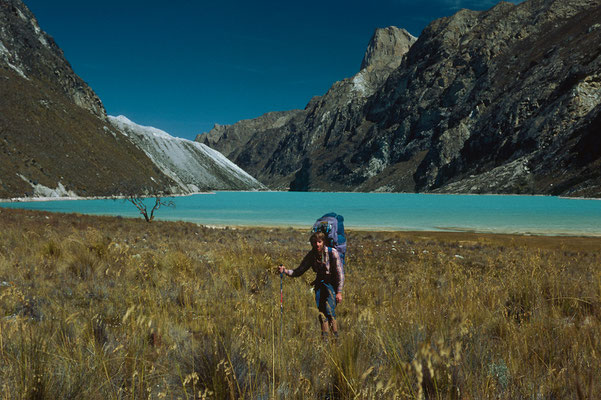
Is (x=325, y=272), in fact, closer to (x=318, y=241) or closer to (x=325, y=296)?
(x=325, y=296)

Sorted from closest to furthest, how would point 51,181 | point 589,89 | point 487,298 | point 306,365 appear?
1. point 306,365
2. point 487,298
3. point 51,181
4. point 589,89

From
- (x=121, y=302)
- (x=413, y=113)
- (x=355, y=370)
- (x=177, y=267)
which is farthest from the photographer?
(x=413, y=113)

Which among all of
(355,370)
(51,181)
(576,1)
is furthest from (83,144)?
(576,1)

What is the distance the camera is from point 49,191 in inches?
2884

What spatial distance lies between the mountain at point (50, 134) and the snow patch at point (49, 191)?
0.20 metres

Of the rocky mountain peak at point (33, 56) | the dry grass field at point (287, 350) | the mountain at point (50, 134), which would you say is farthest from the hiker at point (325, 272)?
the rocky mountain peak at point (33, 56)

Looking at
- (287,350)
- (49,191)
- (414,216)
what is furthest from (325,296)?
(49,191)

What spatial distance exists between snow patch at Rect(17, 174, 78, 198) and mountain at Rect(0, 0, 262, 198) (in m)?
0.20

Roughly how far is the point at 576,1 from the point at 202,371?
221427mm

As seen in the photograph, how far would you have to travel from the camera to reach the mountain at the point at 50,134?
2928 inches

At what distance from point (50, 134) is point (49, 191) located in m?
21.7

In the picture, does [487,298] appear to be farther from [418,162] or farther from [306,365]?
[418,162]

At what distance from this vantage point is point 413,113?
19888 cm

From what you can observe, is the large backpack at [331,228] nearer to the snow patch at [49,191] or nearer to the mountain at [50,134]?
the mountain at [50,134]
